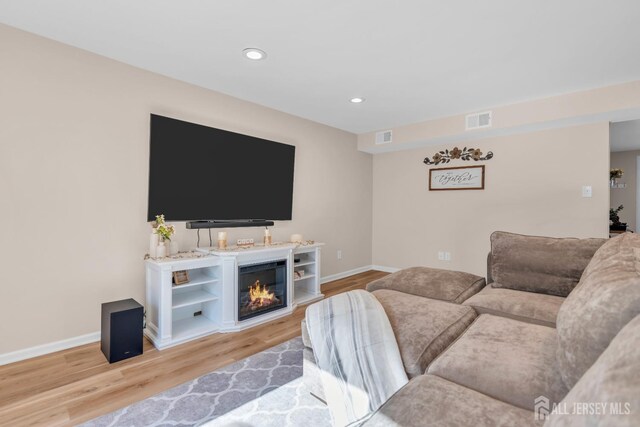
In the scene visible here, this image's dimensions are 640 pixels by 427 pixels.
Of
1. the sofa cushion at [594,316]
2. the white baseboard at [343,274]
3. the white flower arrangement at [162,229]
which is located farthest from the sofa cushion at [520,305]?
the white baseboard at [343,274]

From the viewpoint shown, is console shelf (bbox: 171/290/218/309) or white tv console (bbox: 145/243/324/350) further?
console shelf (bbox: 171/290/218/309)

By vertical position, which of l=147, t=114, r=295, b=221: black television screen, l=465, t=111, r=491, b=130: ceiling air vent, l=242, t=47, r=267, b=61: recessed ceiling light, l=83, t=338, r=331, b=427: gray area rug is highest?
l=242, t=47, r=267, b=61: recessed ceiling light

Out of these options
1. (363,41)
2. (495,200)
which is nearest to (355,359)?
(363,41)

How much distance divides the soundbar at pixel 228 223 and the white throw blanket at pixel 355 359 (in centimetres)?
190

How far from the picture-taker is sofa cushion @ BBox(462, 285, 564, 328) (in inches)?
69.9

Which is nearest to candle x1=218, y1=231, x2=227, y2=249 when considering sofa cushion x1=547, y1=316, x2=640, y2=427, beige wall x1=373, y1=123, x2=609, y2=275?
sofa cushion x1=547, y1=316, x2=640, y2=427

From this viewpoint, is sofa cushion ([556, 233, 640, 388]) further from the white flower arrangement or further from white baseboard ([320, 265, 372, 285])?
white baseboard ([320, 265, 372, 285])

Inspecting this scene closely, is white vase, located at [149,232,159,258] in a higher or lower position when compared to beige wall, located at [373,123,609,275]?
lower

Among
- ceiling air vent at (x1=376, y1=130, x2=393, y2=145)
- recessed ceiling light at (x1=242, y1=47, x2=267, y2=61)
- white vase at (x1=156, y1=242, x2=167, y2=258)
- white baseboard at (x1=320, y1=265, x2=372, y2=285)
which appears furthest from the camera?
ceiling air vent at (x1=376, y1=130, x2=393, y2=145)

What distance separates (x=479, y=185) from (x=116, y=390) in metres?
4.43

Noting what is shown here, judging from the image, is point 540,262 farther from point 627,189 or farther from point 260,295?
point 627,189

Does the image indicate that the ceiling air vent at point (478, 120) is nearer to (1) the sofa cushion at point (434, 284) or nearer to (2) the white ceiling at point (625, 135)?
(2) the white ceiling at point (625, 135)

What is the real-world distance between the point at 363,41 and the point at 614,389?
94.1 inches

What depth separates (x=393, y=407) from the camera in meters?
0.96
